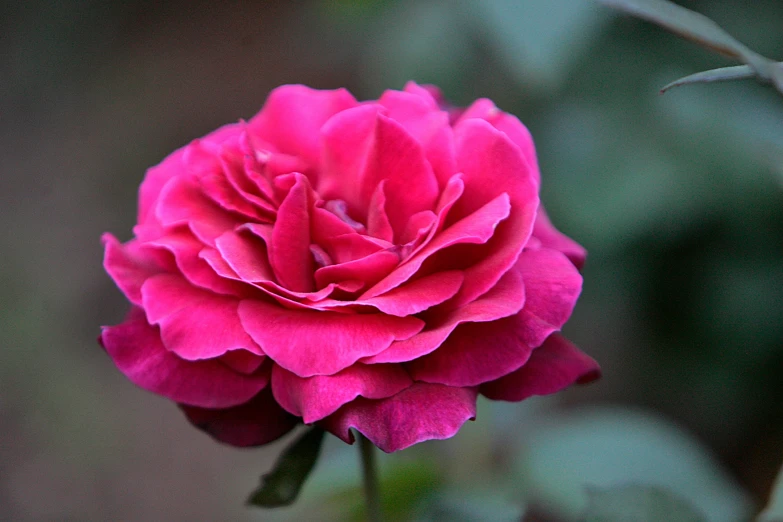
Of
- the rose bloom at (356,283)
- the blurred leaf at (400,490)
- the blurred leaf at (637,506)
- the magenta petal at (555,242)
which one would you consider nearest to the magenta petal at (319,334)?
the rose bloom at (356,283)

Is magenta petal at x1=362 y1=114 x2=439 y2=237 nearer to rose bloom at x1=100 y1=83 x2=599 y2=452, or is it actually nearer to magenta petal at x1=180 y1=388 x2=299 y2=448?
rose bloom at x1=100 y1=83 x2=599 y2=452

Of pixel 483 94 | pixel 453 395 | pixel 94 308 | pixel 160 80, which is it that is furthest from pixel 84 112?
pixel 453 395

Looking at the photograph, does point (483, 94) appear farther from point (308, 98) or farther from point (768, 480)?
point (768, 480)

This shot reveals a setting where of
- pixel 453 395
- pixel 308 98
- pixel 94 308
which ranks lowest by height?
pixel 94 308

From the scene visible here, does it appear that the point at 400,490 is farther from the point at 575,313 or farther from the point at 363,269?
the point at 575,313

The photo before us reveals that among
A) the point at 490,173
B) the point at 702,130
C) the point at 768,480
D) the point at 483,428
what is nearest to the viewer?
the point at 490,173

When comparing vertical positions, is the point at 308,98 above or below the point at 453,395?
above

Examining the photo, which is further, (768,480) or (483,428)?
(768,480)
